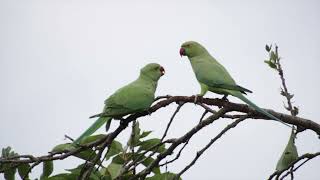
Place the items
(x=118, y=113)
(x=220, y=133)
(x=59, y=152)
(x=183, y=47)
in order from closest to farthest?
1. (x=59, y=152)
2. (x=220, y=133)
3. (x=118, y=113)
4. (x=183, y=47)

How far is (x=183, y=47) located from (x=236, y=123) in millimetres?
2127

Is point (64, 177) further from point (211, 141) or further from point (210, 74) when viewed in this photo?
point (210, 74)

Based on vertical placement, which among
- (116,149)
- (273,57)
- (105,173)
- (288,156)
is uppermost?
(273,57)

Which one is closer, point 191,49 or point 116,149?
point 116,149

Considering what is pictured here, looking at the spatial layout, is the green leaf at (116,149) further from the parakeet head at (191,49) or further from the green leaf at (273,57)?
the parakeet head at (191,49)

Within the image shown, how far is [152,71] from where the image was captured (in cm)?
432

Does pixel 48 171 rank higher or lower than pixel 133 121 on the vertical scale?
lower

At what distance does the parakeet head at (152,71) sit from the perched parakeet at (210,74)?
1.23ft

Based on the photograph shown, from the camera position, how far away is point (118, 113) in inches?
140

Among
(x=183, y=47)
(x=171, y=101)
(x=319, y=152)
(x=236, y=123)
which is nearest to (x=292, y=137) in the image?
(x=319, y=152)

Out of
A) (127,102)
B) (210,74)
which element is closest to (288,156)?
(210,74)

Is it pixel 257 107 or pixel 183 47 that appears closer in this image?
pixel 257 107

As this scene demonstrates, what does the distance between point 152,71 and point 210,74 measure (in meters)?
0.56

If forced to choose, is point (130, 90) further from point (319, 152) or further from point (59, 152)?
point (319, 152)
